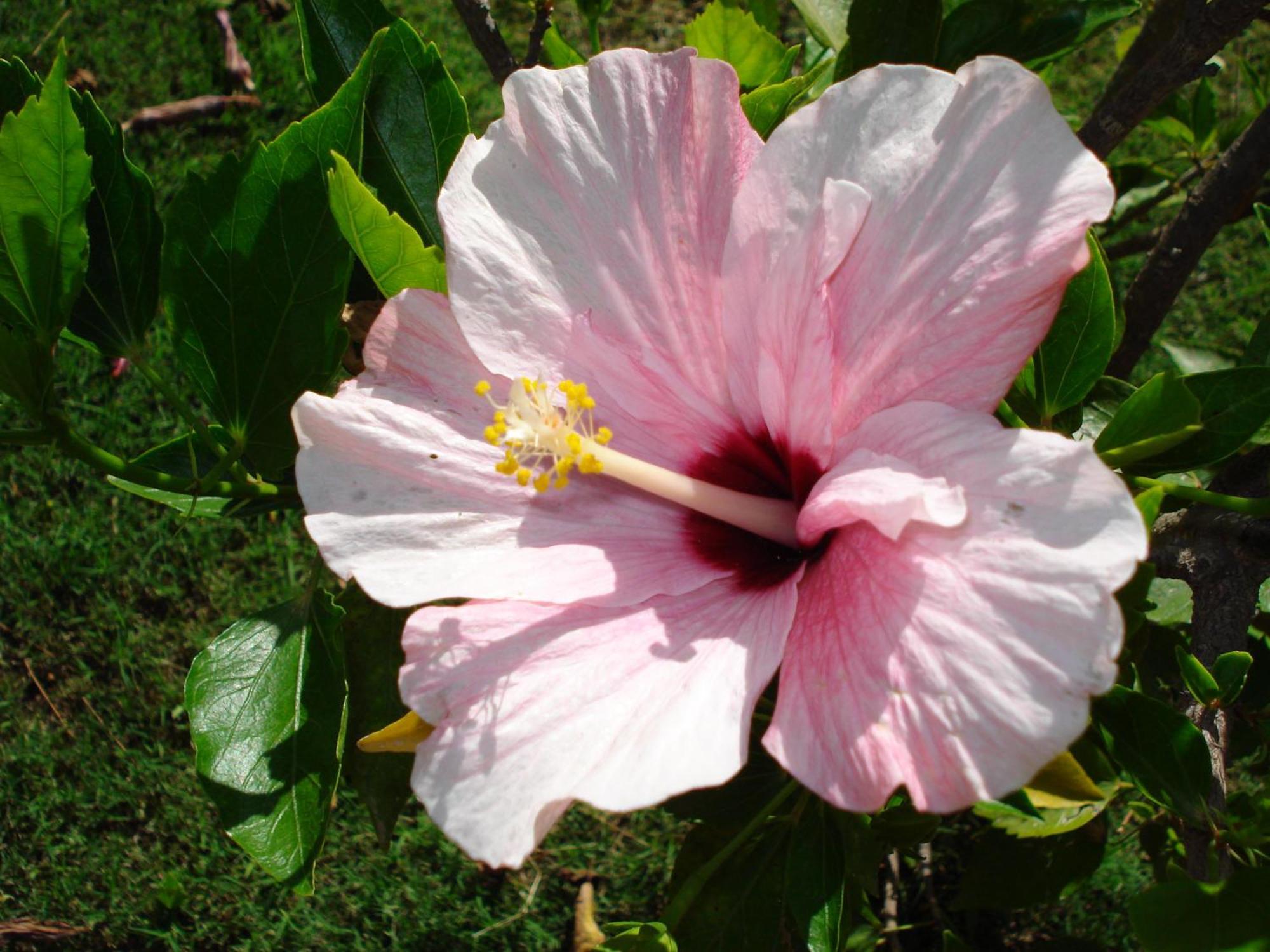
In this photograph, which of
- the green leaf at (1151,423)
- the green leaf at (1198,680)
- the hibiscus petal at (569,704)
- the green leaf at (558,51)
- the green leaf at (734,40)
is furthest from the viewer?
the green leaf at (558,51)

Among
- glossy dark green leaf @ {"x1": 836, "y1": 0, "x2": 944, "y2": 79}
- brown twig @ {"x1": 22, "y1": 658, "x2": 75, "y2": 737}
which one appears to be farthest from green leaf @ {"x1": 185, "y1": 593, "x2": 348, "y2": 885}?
brown twig @ {"x1": 22, "y1": 658, "x2": 75, "y2": 737}

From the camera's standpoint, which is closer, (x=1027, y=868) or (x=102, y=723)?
(x=1027, y=868)

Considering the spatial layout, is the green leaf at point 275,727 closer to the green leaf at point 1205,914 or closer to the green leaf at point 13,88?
the green leaf at point 13,88

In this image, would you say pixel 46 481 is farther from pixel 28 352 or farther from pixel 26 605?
pixel 28 352

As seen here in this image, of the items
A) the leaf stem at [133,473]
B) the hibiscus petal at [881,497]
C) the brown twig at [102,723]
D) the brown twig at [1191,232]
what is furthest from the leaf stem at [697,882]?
the brown twig at [102,723]

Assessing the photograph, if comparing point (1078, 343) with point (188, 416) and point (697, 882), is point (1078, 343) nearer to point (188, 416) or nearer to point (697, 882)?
point (697, 882)

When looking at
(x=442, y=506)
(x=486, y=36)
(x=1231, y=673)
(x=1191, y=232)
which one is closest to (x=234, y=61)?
(x=486, y=36)

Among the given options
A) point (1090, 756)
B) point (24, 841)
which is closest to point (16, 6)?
point (24, 841)
